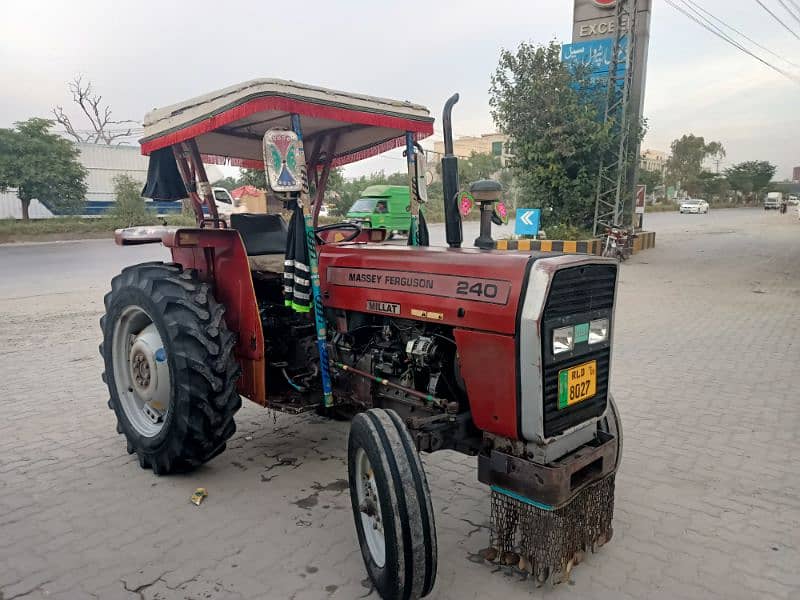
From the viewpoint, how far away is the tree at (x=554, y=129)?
13.7m

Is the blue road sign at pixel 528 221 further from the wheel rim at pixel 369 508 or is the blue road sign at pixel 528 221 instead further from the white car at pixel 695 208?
the white car at pixel 695 208

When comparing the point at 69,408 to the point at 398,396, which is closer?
the point at 398,396

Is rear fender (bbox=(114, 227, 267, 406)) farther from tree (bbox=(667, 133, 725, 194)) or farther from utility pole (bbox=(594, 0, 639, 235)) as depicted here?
tree (bbox=(667, 133, 725, 194))

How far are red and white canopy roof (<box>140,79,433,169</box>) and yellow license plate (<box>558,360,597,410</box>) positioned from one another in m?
1.81

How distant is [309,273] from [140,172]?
135ft

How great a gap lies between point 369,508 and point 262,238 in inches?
89.6

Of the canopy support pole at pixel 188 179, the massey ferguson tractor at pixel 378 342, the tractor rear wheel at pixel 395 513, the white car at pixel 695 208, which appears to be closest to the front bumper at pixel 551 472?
the massey ferguson tractor at pixel 378 342

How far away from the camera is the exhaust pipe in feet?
9.34

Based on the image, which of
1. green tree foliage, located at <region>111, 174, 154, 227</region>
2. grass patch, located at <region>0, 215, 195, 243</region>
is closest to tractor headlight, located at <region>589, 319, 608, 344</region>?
grass patch, located at <region>0, 215, 195, 243</region>

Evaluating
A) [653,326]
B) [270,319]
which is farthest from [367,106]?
[653,326]

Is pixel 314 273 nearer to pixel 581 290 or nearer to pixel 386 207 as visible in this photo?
pixel 581 290

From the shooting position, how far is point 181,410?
10.4 ft

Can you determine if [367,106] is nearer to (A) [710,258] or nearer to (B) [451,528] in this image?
(B) [451,528]

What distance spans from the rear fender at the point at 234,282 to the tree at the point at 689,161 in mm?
75704
